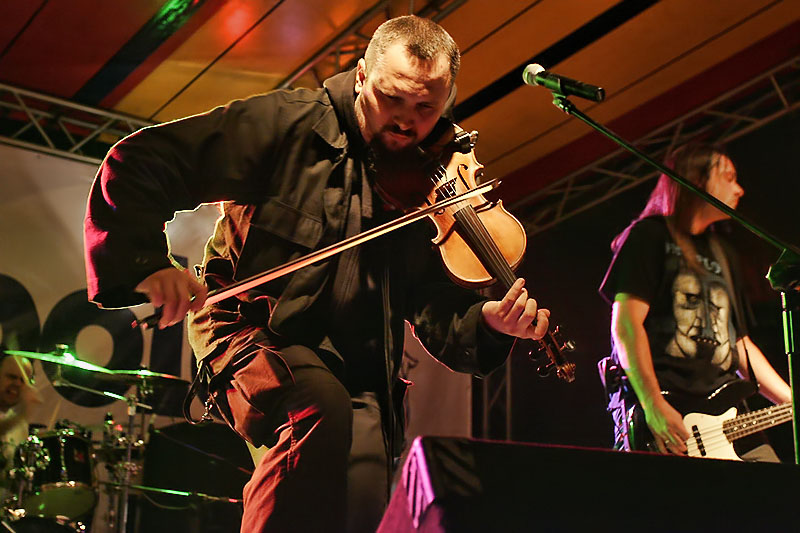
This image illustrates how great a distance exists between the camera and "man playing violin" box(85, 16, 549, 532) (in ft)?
7.17

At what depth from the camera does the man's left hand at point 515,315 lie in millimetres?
2588

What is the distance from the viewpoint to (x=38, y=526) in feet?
17.9

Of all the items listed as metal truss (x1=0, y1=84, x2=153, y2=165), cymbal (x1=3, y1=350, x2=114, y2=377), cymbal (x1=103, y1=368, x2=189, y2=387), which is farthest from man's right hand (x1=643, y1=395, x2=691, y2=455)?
metal truss (x1=0, y1=84, x2=153, y2=165)

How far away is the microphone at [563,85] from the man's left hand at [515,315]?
23.0 inches

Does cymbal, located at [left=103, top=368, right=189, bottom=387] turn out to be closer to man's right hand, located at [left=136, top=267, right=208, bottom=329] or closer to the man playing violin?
the man playing violin

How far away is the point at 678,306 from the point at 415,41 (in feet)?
7.17

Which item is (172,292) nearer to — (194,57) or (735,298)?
(735,298)

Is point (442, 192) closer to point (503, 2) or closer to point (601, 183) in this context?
point (503, 2)

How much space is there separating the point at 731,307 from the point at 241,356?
2695mm

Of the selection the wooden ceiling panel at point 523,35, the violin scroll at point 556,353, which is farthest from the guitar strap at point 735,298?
the wooden ceiling panel at point 523,35

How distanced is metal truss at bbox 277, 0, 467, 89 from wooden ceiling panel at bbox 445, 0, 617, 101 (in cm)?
13

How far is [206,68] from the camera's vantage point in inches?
249

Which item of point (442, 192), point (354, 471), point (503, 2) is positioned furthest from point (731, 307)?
point (503, 2)

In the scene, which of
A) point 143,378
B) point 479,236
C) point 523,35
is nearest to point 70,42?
point 143,378
